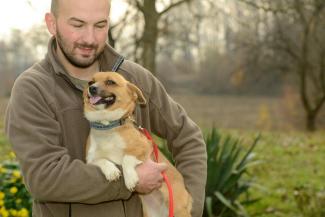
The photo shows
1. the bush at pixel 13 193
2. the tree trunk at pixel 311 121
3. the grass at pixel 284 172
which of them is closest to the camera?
the bush at pixel 13 193

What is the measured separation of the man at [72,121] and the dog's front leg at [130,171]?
33mm

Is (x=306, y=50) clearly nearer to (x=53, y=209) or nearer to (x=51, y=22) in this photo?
(x=51, y=22)

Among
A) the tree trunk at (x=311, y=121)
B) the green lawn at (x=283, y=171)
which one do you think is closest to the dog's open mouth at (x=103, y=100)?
the green lawn at (x=283, y=171)

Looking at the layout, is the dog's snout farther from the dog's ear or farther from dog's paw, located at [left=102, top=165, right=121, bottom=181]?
dog's paw, located at [left=102, top=165, right=121, bottom=181]

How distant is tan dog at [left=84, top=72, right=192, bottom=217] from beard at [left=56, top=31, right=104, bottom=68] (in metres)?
0.10

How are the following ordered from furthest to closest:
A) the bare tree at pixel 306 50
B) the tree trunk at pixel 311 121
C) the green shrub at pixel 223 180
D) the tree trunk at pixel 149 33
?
the tree trunk at pixel 311 121, the bare tree at pixel 306 50, the tree trunk at pixel 149 33, the green shrub at pixel 223 180

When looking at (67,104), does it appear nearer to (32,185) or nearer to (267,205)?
(32,185)

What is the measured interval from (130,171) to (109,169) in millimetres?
114

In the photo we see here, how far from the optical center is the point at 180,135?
344cm

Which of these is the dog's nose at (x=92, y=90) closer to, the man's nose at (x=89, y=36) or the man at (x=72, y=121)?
the man at (x=72, y=121)

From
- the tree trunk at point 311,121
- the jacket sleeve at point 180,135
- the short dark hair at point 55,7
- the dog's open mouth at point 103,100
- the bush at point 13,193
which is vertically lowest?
the tree trunk at point 311,121

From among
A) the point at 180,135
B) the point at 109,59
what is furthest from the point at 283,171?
the point at 109,59

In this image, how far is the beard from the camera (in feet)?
9.72

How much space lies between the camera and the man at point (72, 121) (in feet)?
8.84
